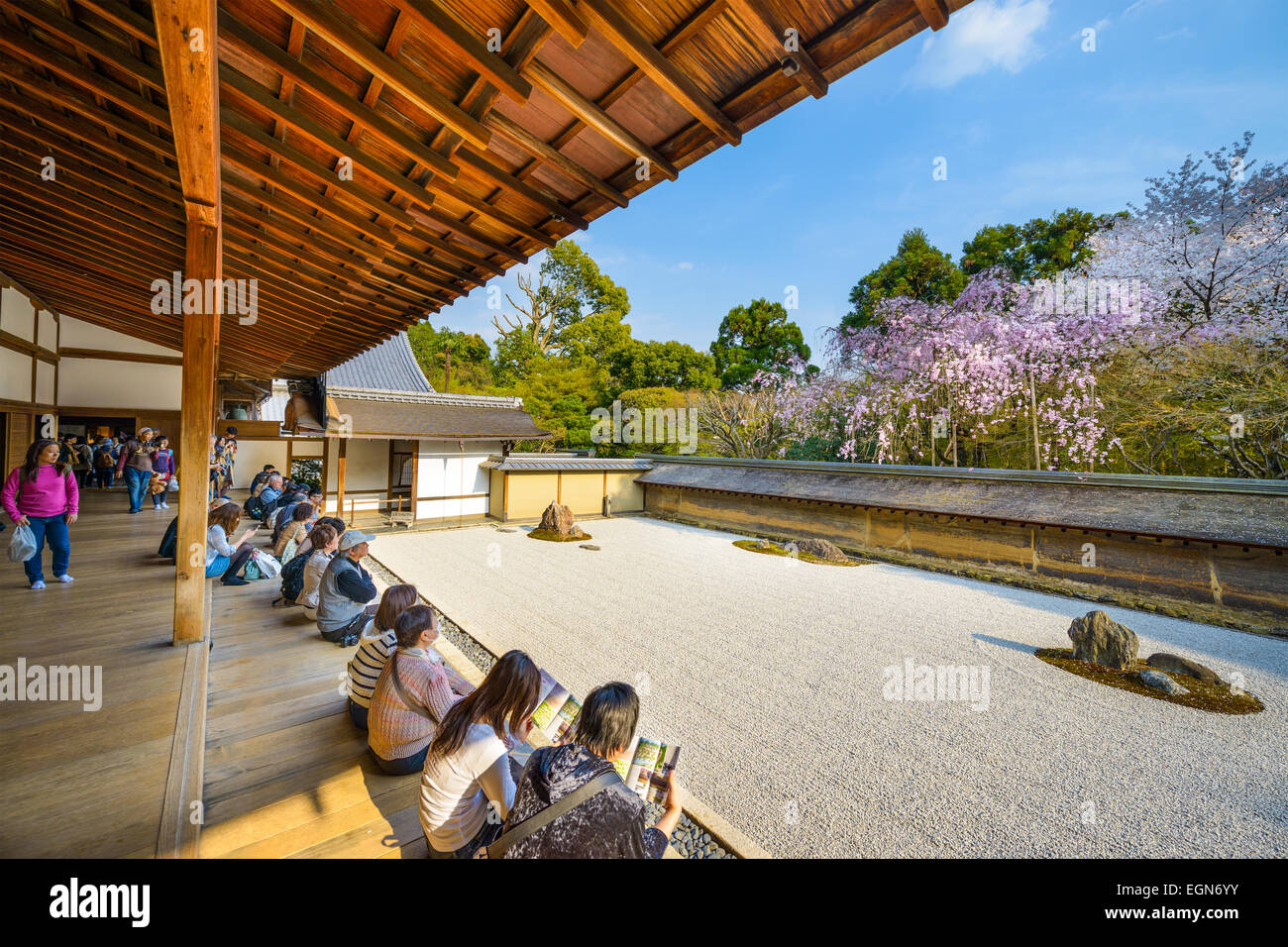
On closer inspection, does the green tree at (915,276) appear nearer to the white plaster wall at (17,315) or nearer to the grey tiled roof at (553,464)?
the grey tiled roof at (553,464)

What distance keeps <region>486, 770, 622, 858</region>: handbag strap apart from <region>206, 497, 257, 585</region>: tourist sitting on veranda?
17.6 ft

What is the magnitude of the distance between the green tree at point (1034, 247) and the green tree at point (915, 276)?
0.81m

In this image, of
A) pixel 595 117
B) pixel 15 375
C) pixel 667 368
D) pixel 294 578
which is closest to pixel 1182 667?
pixel 595 117

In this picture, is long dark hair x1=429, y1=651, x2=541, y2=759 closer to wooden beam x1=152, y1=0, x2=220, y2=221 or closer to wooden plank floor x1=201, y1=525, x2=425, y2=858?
wooden plank floor x1=201, y1=525, x2=425, y2=858

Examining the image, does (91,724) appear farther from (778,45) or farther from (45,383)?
(45,383)

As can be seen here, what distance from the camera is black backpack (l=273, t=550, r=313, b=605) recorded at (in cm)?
502

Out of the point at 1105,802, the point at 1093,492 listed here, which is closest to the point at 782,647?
the point at 1105,802

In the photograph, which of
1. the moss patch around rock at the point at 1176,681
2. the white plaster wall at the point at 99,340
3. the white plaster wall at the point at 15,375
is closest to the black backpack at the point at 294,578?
the white plaster wall at the point at 15,375

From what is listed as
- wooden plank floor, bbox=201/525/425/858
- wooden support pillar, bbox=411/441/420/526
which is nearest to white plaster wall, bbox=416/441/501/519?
wooden support pillar, bbox=411/441/420/526

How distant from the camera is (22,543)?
436 cm

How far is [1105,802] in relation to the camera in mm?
3195

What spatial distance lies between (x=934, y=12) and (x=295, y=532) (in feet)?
24.3
